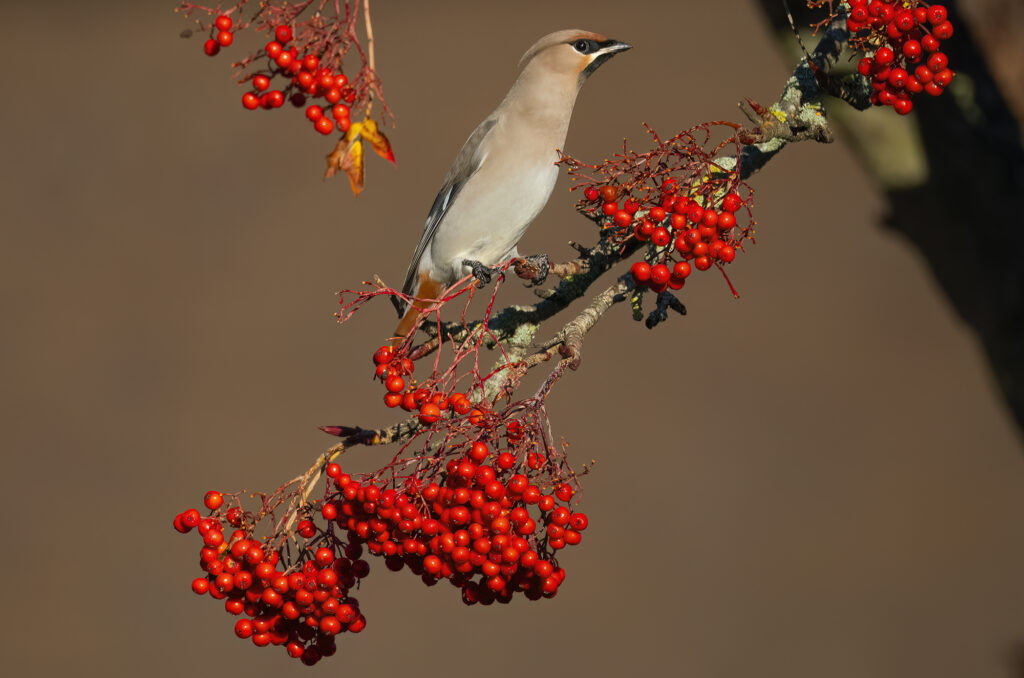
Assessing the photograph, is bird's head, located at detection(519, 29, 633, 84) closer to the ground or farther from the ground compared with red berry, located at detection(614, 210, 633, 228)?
farther from the ground

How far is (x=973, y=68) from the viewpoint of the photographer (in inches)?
102

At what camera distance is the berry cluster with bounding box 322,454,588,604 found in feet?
5.56

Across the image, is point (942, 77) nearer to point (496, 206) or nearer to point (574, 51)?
point (574, 51)

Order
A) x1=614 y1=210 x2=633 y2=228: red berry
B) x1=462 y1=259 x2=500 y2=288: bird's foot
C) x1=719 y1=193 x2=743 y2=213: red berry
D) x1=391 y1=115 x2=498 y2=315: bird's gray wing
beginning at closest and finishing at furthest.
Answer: x1=719 y1=193 x2=743 y2=213: red berry < x1=614 y1=210 x2=633 y2=228: red berry < x1=462 y1=259 x2=500 y2=288: bird's foot < x1=391 y1=115 x2=498 y2=315: bird's gray wing

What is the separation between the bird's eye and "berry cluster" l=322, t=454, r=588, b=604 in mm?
1066

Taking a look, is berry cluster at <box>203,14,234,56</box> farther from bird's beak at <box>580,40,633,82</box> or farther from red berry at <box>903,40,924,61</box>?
red berry at <box>903,40,924,61</box>

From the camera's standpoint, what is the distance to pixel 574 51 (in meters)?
2.34

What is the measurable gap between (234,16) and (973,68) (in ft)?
6.14

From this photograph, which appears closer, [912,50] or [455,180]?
[912,50]

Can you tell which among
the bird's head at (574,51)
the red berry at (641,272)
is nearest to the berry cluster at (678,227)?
the red berry at (641,272)

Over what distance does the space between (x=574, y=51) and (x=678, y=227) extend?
83 cm

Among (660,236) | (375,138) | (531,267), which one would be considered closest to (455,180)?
(531,267)

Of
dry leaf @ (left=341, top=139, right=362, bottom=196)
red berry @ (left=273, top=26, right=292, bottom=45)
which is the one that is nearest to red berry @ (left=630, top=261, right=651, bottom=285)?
dry leaf @ (left=341, top=139, right=362, bottom=196)

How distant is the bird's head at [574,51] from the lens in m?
2.29
